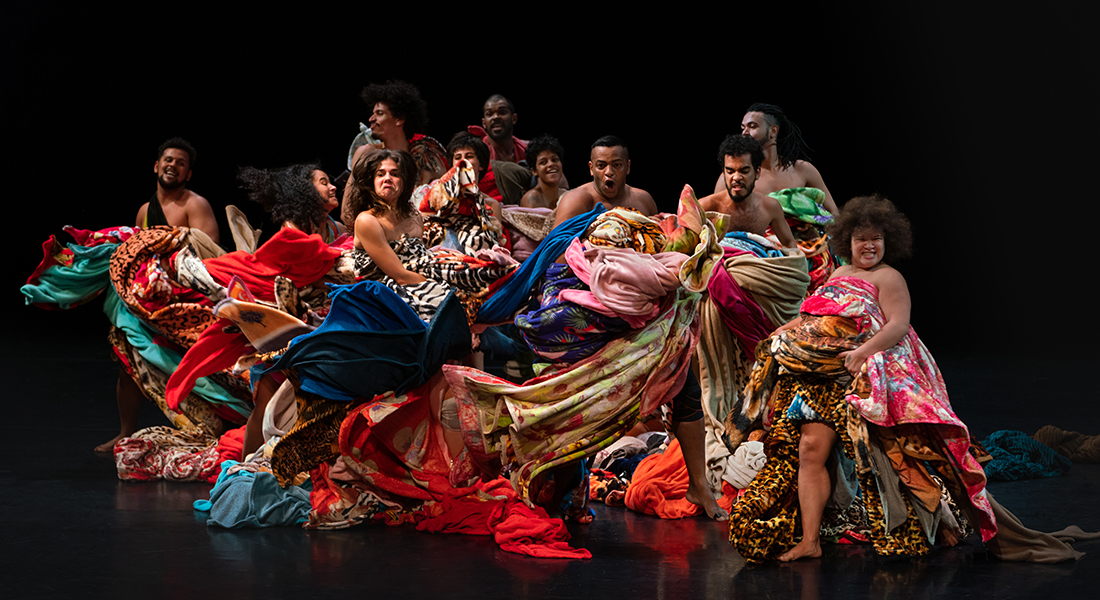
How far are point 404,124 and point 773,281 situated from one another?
2.64 m

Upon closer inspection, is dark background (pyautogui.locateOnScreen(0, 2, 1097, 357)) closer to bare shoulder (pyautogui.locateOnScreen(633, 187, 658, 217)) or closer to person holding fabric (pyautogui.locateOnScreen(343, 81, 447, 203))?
person holding fabric (pyautogui.locateOnScreen(343, 81, 447, 203))

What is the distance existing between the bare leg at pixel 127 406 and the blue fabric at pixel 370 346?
189 cm

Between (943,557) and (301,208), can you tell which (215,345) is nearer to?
(301,208)

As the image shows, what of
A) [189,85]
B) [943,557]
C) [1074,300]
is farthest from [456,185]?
[1074,300]

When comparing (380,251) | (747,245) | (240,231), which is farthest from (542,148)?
(380,251)

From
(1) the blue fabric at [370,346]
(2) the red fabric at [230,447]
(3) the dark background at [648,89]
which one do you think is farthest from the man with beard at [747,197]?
(3) the dark background at [648,89]

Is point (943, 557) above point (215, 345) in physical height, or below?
below

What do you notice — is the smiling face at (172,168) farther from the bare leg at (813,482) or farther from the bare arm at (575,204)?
the bare leg at (813,482)

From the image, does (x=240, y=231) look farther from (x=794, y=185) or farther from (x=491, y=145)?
(x=794, y=185)

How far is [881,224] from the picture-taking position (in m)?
3.26

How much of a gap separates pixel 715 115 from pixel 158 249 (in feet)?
19.4

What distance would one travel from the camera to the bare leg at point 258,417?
4.22m

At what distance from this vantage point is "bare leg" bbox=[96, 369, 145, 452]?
16.6ft

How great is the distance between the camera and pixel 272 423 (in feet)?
13.3
